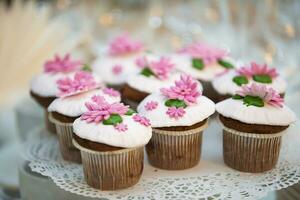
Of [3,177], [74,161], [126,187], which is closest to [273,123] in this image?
[126,187]

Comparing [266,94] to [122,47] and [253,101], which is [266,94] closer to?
[253,101]

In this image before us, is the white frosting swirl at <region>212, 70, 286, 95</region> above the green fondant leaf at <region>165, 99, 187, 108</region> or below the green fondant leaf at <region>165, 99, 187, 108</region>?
below

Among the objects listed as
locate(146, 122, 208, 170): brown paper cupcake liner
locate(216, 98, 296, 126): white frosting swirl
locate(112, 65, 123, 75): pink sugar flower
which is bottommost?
locate(146, 122, 208, 170): brown paper cupcake liner

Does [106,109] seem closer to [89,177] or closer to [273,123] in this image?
[89,177]

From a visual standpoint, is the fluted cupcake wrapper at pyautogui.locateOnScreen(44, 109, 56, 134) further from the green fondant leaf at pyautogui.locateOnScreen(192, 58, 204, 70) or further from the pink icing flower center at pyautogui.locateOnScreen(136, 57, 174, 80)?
the green fondant leaf at pyautogui.locateOnScreen(192, 58, 204, 70)

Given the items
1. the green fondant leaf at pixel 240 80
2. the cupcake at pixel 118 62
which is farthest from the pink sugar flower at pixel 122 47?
the green fondant leaf at pixel 240 80

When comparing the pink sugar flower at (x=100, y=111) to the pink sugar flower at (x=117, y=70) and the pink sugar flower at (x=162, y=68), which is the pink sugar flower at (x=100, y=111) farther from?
the pink sugar flower at (x=117, y=70)

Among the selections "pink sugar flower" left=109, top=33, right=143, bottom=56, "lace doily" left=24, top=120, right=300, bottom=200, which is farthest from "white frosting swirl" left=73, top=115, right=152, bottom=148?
"pink sugar flower" left=109, top=33, right=143, bottom=56
